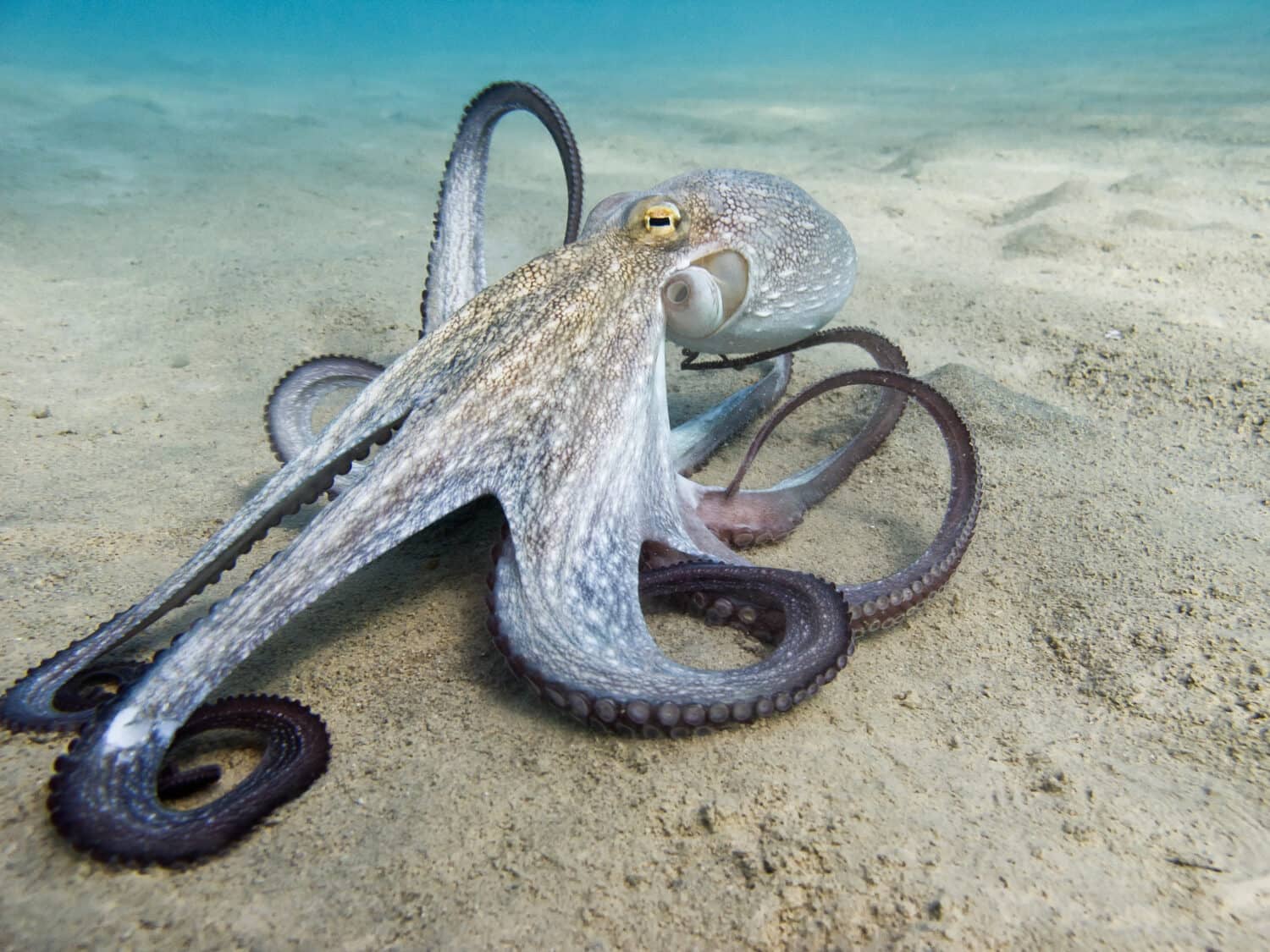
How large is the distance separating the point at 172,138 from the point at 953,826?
11849 mm

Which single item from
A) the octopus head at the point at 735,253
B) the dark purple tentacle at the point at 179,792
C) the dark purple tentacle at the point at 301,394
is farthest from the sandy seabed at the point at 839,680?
the octopus head at the point at 735,253

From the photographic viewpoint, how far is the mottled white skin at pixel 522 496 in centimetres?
147

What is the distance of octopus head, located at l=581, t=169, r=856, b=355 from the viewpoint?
216 cm

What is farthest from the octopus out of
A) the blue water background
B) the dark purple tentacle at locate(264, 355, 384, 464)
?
the blue water background

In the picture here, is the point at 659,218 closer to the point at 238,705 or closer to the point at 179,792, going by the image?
the point at 238,705

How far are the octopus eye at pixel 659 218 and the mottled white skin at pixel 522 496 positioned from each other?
44 millimetres

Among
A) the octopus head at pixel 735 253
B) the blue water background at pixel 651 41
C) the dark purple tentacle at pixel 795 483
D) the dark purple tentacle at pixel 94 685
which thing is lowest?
the dark purple tentacle at pixel 94 685

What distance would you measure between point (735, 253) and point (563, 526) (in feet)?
3.35

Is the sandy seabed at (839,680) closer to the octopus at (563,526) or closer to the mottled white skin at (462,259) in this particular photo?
the octopus at (563,526)

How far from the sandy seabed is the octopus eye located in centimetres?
102

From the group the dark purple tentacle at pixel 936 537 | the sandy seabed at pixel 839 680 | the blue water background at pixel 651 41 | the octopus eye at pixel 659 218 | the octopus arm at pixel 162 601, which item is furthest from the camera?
the blue water background at pixel 651 41

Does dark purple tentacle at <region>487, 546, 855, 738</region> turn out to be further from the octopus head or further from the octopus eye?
the octopus eye

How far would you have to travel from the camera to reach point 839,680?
1.85 m

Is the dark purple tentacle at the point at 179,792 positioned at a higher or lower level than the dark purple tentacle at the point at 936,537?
lower
